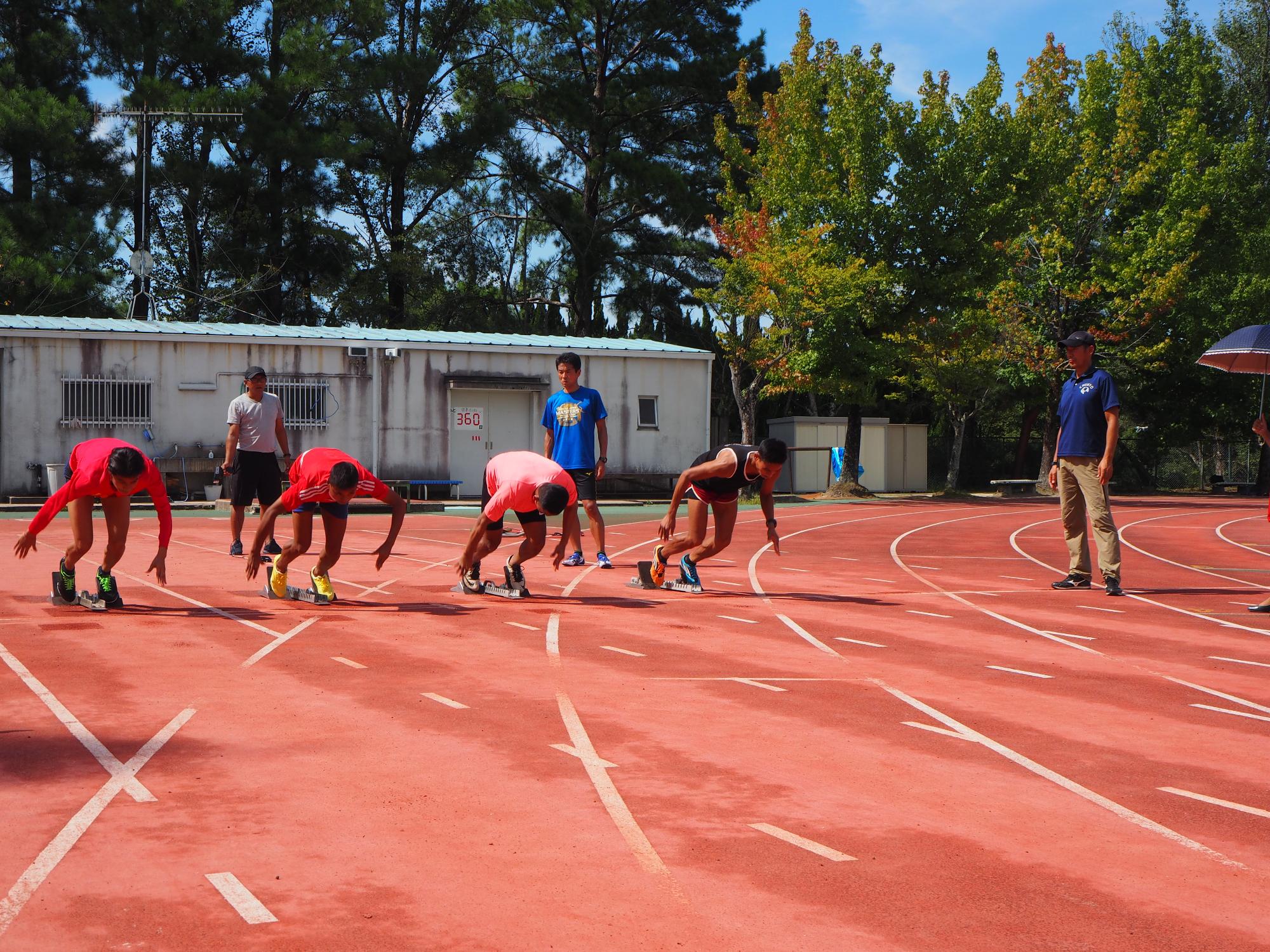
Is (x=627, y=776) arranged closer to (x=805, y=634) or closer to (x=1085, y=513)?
(x=805, y=634)

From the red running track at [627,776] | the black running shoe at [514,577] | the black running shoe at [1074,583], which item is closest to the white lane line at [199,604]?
the red running track at [627,776]

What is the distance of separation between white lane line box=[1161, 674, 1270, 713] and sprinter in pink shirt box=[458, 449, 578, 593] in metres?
4.35

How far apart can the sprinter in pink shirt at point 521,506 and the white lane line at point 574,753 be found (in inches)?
152

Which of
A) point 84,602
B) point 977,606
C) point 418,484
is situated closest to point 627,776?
point 84,602

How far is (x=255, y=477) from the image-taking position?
1294 centimetres

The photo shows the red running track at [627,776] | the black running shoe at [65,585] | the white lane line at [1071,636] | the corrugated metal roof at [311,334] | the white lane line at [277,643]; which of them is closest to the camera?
the red running track at [627,776]

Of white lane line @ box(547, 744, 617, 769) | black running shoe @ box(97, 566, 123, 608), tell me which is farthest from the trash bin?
white lane line @ box(547, 744, 617, 769)

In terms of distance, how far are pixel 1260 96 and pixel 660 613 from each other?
43.8 m

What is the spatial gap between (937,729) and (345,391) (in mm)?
22517

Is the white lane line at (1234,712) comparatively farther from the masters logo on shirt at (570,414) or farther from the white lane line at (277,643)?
the masters logo on shirt at (570,414)

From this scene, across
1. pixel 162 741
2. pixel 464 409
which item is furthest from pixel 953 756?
pixel 464 409

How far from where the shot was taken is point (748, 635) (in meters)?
9.13

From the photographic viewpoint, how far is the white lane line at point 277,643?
7.73 meters

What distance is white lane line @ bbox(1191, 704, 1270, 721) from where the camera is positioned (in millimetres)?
6723
